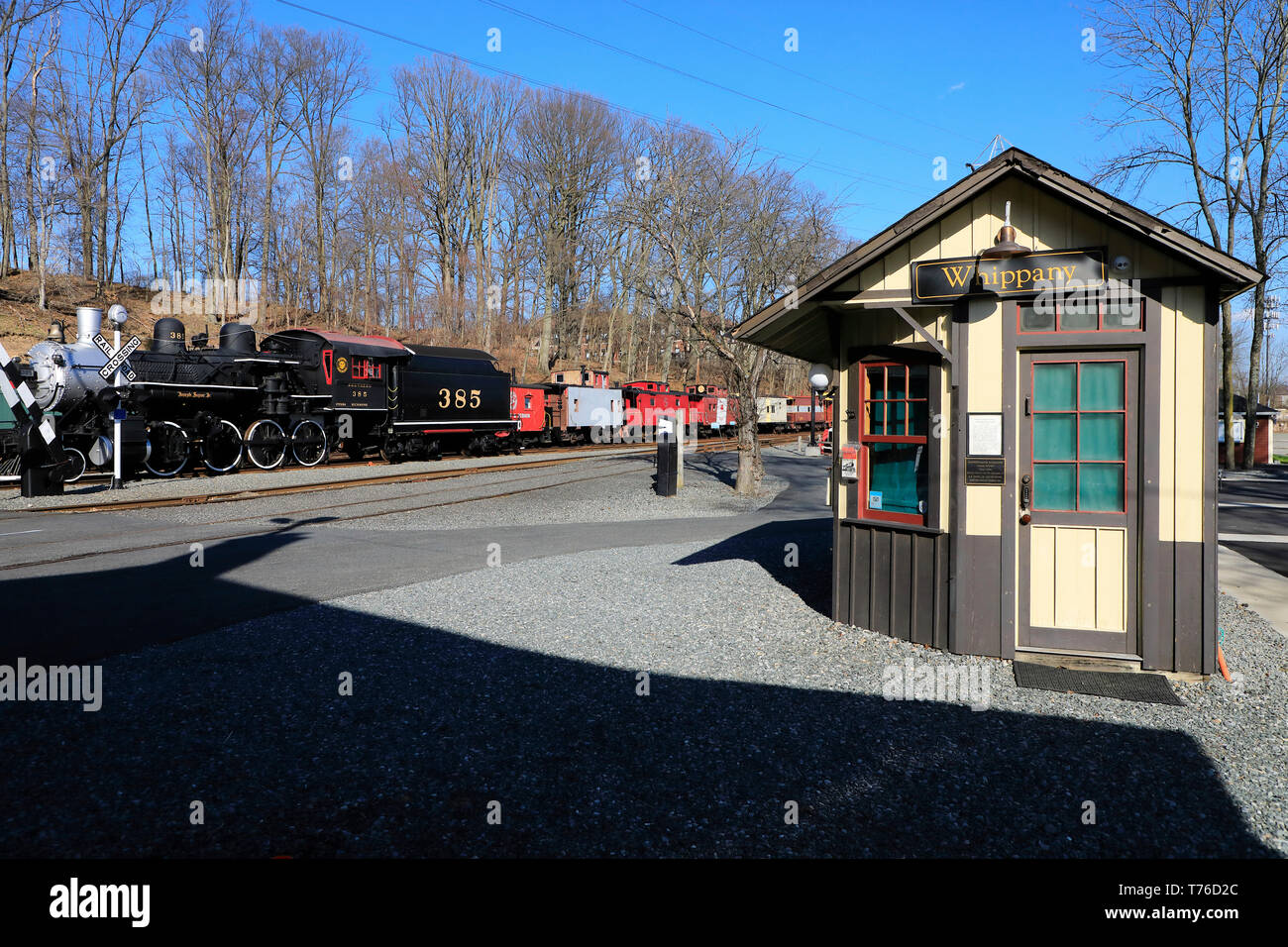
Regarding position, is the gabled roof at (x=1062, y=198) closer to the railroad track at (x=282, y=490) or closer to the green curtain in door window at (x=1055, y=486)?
the green curtain in door window at (x=1055, y=486)

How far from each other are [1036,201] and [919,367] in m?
1.63

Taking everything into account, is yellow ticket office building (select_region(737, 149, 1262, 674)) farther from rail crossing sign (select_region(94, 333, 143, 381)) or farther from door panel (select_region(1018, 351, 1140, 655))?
rail crossing sign (select_region(94, 333, 143, 381))

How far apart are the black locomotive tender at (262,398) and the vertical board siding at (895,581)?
16815 mm

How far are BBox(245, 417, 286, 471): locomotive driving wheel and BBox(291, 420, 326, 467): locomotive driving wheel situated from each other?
0.39 meters

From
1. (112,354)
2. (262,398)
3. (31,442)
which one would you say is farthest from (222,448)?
(31,442)

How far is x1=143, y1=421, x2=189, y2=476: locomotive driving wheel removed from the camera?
1869 cm

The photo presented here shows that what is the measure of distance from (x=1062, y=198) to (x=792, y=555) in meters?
5.80

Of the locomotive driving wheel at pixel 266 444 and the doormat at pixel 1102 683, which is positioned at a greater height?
the locomotive driving wheel at pixel 266 444

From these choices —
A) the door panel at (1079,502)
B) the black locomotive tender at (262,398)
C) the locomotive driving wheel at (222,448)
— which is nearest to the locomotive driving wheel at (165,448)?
the black locomotive tender at (262,398)

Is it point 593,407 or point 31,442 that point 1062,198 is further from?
point 593,407

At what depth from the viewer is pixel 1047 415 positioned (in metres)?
6.46

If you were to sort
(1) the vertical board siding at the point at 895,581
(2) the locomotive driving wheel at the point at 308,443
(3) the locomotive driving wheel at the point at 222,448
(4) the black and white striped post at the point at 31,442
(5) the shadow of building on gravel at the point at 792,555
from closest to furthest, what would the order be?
(1) the vertical board siding at the point at 895,581
(5) the shadow of building on gravel at the point at 792,555
(4) the black and white striped post at the point at 31,442
(3) the locomotive driving wheel at the point at 222,448
(2) the locomotive driving wheel at the point at 308,443

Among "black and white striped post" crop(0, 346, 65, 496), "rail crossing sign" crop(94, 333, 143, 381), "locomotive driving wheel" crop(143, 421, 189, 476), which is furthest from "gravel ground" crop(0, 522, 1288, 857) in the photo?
"locomotive driving wheel" crop(143, 421, 189, 476)

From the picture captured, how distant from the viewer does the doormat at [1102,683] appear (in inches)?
223
